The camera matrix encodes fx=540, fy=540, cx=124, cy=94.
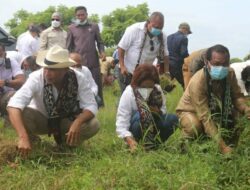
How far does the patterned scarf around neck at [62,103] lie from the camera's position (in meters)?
5.20

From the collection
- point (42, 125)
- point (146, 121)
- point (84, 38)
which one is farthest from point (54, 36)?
point (146, 121)

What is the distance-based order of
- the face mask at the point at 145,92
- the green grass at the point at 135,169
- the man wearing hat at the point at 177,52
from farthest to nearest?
the man wearing hat at the point at 177,52 → the face mask at the point at 145,92 → the green grass at the point at 135,169

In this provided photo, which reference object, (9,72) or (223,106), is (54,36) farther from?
(223,106)

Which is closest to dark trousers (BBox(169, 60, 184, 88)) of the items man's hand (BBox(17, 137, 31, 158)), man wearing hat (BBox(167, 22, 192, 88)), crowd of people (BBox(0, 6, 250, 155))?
man wearing hat (BBox(167, 22, 192, 88))

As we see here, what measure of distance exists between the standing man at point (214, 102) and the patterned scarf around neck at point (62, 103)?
1086 mm

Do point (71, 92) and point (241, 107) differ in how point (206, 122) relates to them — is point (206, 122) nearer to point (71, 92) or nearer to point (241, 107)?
point (241, 107)

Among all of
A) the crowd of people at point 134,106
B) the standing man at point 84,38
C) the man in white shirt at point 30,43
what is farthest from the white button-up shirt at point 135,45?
the man in white shirt at point 30,43

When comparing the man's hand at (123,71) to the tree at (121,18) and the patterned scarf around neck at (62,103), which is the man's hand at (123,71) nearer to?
the patterned scarf around neck at (62,103)

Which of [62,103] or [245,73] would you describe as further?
[245,73]

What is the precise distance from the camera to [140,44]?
7.21 meters

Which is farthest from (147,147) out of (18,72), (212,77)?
(18,72)

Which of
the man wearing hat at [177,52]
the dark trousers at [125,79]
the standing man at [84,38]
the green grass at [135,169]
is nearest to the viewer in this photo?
the green grass at [135,169]

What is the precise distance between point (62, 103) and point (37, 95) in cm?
25

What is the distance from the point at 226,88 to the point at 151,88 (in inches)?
30.2
